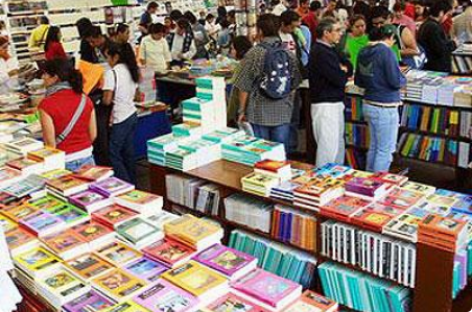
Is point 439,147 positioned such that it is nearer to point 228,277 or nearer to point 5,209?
point 228,277

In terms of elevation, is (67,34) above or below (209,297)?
above

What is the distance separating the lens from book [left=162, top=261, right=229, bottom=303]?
2227 mm

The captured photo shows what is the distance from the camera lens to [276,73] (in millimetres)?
4762

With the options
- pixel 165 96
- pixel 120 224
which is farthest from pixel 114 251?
pixel 165 96

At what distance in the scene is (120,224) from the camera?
2.74m

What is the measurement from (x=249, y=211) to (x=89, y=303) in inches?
66.5

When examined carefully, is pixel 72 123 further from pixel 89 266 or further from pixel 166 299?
pixel 166 299

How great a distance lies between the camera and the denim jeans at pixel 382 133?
4820mm

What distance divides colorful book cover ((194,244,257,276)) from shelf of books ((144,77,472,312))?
0.89 meters

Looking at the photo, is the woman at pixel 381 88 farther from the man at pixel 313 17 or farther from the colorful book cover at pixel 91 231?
the man at pixel 313 17

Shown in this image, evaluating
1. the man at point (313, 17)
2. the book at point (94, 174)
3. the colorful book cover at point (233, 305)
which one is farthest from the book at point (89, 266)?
the man at point (313, 17)

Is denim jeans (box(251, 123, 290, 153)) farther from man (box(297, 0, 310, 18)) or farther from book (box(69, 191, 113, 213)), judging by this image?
man (box(297, 0, 310, 18))

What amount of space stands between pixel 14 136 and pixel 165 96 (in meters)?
3.91

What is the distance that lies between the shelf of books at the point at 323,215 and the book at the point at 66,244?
132 cm
